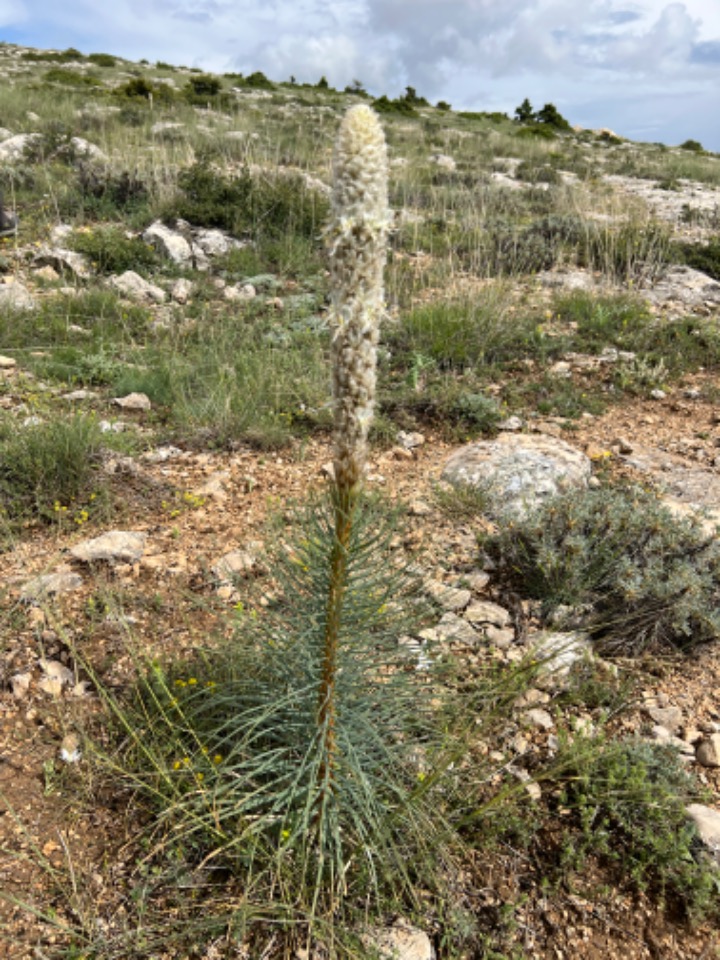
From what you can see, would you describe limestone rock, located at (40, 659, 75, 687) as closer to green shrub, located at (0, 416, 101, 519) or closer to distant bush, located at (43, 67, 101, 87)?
green shrub, located at (0, 416, 101, 519)

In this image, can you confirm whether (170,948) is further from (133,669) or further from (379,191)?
(379,191)

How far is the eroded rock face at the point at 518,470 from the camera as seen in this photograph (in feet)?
15.1

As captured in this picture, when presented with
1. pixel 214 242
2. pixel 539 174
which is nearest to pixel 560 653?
pixel 214 242

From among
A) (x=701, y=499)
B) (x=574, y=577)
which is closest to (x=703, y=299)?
(x=701, y=499)

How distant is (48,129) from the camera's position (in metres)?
13.8

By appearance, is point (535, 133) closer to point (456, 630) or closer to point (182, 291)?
point (182, 291)

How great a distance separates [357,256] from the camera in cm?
151

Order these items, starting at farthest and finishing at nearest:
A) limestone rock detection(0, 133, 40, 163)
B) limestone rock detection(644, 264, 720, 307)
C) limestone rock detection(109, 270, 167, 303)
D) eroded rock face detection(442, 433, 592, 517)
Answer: limestone rock detection(0, 133, 40, 163)
limestone rock detection(644, 264, 720, 307)
limestone rock detection(109, 270, 167, 303)
eroded rock face detection(442, 433, 592, 517)

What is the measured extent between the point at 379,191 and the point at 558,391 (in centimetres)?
554

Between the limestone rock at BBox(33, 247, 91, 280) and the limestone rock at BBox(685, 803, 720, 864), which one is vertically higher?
the limestone rock at BBox(33, 247, 91, 280)

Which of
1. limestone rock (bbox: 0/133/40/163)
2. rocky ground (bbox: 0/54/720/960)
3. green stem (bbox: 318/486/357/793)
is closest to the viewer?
green stem (bbox: 318/486/357/793)

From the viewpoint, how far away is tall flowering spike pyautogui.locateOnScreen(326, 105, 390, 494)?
1.48m

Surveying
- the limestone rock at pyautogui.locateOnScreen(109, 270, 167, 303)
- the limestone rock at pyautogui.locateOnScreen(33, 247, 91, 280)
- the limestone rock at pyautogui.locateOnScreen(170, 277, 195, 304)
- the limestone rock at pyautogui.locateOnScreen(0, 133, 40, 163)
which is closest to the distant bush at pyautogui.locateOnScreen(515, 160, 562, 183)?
the limestone rock at pyautogui.locateOnScreen(170, 277, 195, 304)

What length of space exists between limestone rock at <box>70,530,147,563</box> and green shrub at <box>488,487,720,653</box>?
89.2 inches
